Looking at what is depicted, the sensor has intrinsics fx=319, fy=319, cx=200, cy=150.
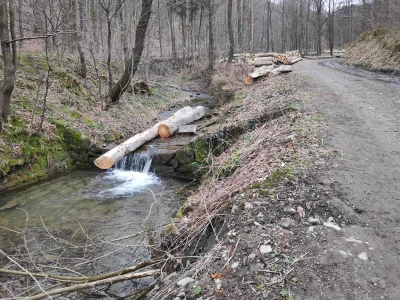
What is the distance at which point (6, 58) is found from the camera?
8.25 metres

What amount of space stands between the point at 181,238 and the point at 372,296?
89.2 inches

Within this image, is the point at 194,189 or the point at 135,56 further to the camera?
the point at 135,56

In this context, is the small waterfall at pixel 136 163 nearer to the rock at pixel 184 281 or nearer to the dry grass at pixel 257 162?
the dry grass at pixel 257 162

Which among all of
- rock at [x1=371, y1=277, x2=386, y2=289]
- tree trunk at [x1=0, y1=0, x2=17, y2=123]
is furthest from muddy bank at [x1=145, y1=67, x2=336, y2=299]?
tree trunk at [x1=0, y1=0, x2=17, y2=123]

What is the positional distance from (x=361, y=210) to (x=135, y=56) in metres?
11.3

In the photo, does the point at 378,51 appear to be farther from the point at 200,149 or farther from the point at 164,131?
the point at 200,149

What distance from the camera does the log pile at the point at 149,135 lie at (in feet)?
29.9

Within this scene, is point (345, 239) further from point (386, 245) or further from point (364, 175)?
point (364, 175)

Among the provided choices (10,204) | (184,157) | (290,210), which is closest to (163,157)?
(184,157)

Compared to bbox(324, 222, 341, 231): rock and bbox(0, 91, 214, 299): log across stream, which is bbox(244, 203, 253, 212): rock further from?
bbox(0, 91, 214, 299): log across stream

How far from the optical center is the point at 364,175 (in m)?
4.44

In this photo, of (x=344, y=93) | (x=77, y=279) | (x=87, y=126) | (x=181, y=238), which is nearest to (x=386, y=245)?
(x=181, y=238)

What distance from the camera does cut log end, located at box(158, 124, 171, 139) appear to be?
10.8 meters

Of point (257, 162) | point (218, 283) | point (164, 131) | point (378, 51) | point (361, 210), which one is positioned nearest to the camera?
point (218, 283)
